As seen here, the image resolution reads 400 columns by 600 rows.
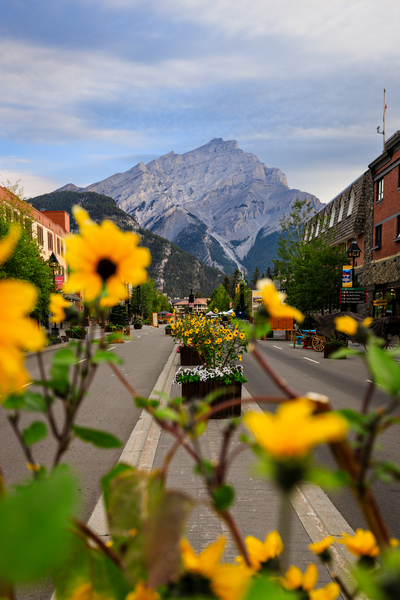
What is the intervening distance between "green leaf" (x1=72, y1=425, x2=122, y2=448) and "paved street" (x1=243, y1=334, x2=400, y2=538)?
39 cm

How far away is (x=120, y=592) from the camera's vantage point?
1.83 feet

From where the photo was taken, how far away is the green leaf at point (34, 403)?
0.63 metres

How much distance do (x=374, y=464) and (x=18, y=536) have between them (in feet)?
1.34

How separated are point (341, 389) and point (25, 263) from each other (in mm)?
16852

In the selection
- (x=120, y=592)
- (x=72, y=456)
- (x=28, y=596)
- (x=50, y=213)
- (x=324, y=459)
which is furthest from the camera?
(x=50, y=213)

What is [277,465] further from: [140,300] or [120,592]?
[140,300]

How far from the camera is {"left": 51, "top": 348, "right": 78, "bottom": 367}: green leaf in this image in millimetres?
622

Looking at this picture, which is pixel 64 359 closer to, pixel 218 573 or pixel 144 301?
pixel 218 573

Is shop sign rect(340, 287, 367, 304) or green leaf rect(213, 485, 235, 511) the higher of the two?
shop sign rect(340, 287, 367, 304)

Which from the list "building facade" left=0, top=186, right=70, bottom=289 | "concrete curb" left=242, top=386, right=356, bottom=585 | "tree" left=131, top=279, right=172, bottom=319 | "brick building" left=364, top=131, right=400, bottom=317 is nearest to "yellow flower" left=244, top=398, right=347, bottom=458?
"concrete curb" left=242, top=386, right=356, bottom=585

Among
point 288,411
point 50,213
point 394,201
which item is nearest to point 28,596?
point 288,411

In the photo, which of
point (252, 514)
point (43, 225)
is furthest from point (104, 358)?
point (43, 225)

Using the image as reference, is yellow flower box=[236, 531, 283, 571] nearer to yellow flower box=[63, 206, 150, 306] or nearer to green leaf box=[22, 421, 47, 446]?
green leaf box=[22, 421, 47, 446]

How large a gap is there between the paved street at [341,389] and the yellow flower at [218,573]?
9.9 inches
